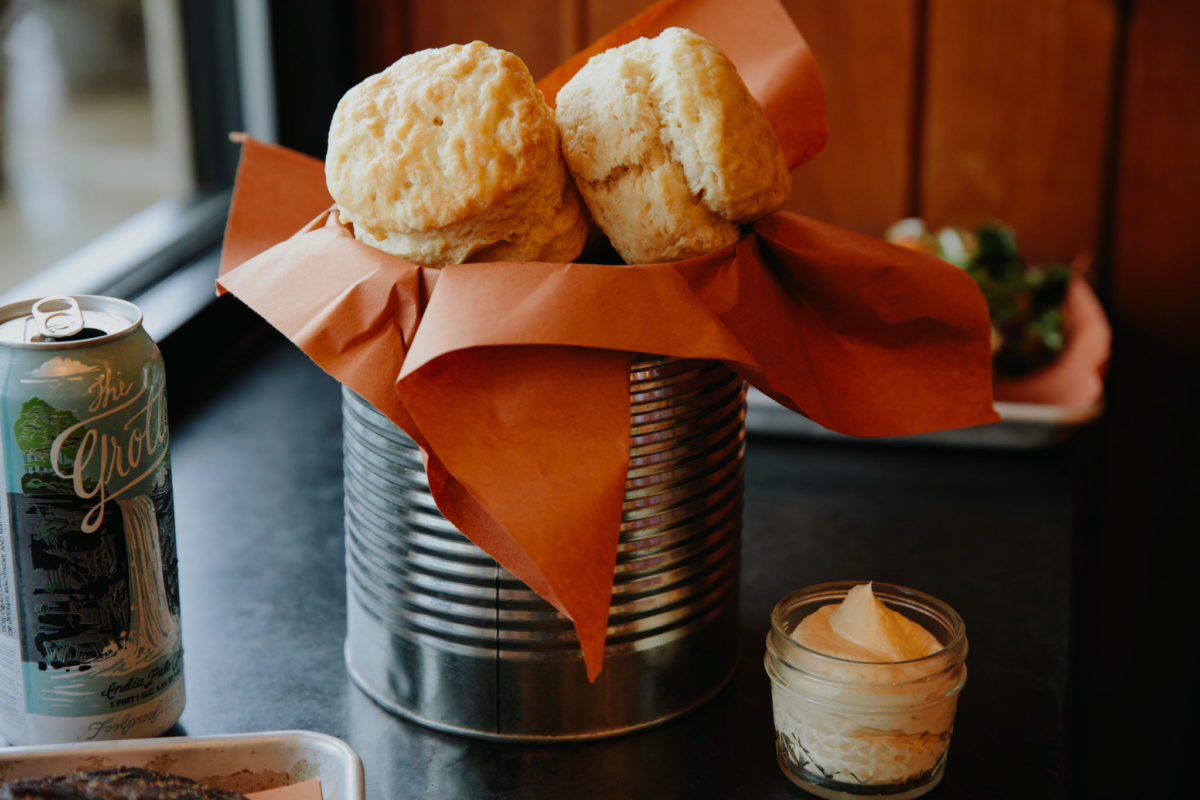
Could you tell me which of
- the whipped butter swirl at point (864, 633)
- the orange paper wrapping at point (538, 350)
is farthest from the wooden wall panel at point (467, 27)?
the whipped butter swirl at point (864, 633)

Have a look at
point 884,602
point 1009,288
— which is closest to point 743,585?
point 884,602

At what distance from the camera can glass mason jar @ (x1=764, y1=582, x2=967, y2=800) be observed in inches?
28.1

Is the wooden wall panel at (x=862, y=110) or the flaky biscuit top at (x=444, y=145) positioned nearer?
the flaky biscuit top at (x=444, y=145)

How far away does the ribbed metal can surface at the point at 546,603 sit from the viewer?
726 mm

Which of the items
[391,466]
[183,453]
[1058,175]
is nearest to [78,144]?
[183,453]

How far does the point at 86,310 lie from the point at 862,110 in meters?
1.33

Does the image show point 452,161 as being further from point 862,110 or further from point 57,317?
point 862,110

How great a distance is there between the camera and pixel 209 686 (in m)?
0.86

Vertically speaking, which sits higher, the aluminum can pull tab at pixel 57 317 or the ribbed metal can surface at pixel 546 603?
the aluminum can pull tab at pixel 57 317

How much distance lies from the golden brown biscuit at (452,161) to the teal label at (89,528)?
0.17 m

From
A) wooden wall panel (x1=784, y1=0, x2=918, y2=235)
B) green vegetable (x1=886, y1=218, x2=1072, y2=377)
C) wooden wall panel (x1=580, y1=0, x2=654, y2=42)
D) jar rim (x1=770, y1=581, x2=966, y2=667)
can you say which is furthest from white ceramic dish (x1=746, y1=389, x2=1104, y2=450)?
wooden wall panel (x1=580, y1=0, x2=654, y2=42)

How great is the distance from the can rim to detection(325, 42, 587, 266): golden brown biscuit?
14cm

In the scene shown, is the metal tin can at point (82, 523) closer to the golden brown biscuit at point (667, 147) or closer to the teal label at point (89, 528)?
the teal label at point (89, 528)

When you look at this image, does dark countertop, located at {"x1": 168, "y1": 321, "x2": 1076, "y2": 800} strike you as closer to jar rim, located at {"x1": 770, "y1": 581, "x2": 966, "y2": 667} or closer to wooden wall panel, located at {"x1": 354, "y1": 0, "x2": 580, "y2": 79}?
jar rim, located at {"x1": 770, "y1": 581, "x2": 966, "y2": 667}
